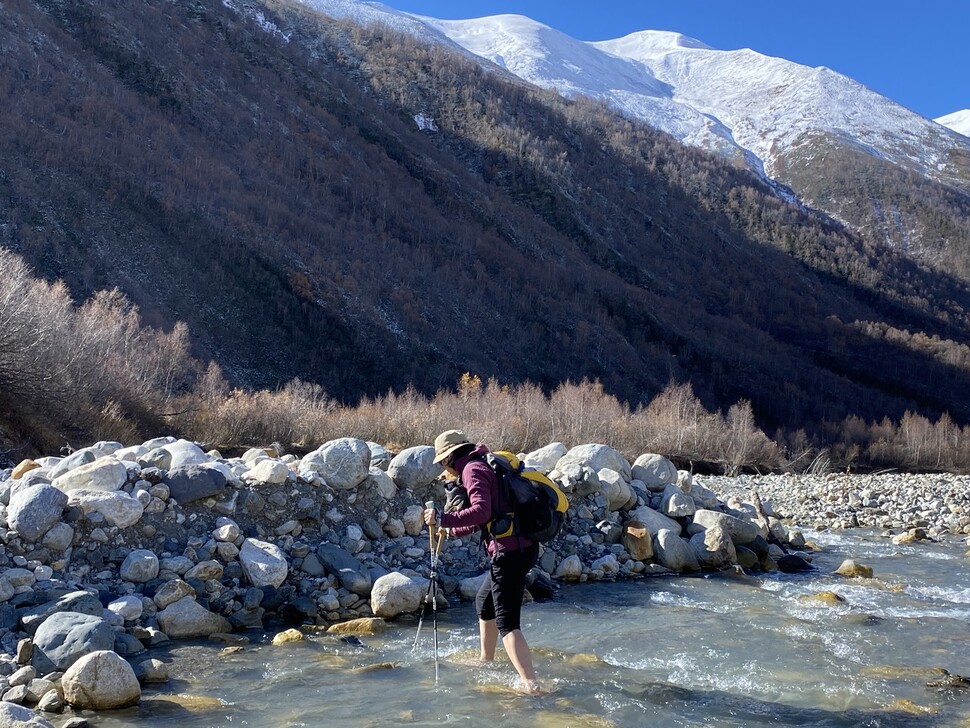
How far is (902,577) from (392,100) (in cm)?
8863

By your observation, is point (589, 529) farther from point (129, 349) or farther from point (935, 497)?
point (129, 349)

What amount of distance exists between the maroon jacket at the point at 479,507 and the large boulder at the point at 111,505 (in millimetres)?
3978

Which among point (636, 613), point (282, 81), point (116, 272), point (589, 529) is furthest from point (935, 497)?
point (282, 81)

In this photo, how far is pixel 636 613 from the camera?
885 centimetres

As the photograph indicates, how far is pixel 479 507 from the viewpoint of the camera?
581cm

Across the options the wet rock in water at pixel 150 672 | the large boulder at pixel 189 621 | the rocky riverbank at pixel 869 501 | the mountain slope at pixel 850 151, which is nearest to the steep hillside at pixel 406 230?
the mountain slope at pixel 850 151

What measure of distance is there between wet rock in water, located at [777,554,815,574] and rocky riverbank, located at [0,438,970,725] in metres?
0.03

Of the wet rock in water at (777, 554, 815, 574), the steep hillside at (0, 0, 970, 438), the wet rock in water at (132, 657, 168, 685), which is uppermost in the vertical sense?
the steep hillside at (0, 0, 970, 438)

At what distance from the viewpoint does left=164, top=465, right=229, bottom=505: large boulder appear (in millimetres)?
8766

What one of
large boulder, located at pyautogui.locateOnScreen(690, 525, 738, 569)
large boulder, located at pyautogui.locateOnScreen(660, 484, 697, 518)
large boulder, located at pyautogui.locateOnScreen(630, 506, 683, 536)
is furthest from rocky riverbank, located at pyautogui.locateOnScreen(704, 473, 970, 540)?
large boulder, located at pyautogui.locateOnScreen(630, 506, 683, 536)

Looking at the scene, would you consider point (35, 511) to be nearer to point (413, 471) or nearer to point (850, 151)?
point (413, 471)

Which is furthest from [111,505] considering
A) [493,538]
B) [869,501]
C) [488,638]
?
[869,501]

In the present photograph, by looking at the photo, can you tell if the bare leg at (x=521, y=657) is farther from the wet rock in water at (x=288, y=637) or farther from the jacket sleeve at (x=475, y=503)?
the wet rock in water at (x=288, y=637)

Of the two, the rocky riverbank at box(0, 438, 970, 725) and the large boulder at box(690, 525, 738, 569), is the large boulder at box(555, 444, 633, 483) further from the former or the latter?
the large boulder at box(690, 525, 738, 569)
